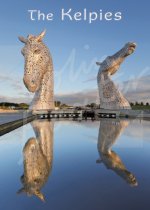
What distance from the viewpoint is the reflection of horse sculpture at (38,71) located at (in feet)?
60.8

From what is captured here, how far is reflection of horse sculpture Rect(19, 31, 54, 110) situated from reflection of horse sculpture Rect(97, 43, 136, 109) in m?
6.18

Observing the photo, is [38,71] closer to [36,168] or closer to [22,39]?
[22,39]

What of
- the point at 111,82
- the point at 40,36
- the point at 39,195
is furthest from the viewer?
the point at 111,82

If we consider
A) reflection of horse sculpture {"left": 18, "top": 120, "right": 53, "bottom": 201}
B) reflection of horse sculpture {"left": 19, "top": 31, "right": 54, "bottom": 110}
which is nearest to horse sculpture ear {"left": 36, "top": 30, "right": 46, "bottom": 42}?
reflection of horse sculpture {"left": 19, "top": 31, "right": 54, "bottom": 110}

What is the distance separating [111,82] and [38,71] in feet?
30.0

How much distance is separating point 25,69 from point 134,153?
45.7ft

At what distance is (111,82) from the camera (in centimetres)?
2612

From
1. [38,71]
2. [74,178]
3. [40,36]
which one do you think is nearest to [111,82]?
[40,36]

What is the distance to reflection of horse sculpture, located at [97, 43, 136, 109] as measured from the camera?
25205 mm

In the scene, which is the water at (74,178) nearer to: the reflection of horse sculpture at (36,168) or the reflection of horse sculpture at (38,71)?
the reflection of horse sculpture at (36,168)

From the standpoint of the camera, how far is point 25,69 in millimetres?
18484

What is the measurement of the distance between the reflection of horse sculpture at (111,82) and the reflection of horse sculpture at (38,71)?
6185 mm

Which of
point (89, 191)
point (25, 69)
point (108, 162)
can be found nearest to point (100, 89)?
point (25, 69)

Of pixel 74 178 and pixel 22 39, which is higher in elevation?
pixel 22 39
